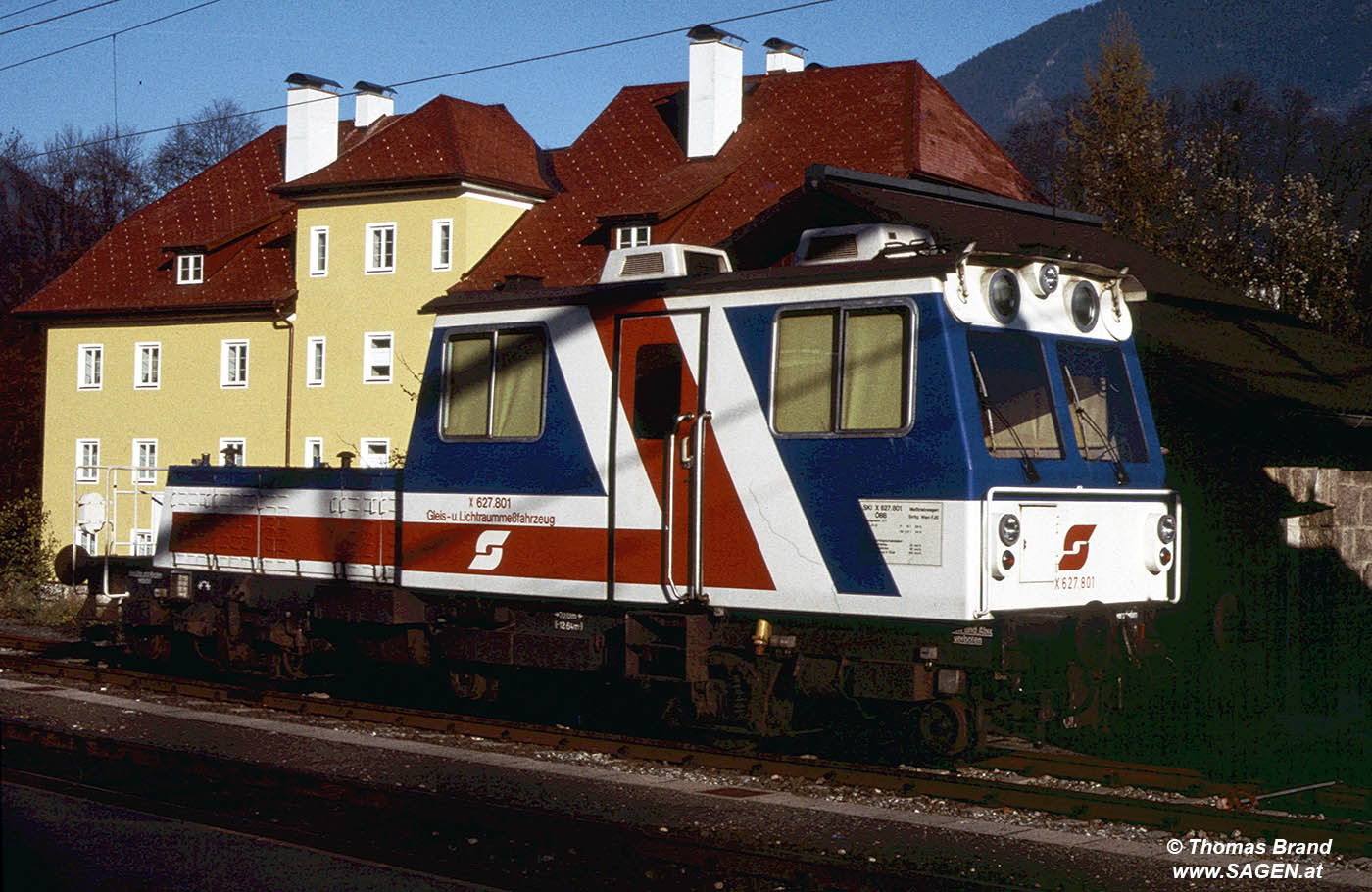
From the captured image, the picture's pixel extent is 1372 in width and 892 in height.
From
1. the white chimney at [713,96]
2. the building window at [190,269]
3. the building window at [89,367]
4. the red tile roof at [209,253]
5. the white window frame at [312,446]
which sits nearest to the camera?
the white chimney at [713,96]

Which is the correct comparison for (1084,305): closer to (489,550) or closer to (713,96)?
(489,550)

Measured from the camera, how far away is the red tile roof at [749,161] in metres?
36.7

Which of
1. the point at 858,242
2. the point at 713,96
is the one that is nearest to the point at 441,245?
the point at 713,96

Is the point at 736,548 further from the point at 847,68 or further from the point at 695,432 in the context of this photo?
the point at 847,68

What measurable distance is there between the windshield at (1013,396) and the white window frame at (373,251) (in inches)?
1297

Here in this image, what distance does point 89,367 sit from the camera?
157ft

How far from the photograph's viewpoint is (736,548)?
1151 cm

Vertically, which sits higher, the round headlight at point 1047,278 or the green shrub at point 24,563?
the round headlight at point 1047,278

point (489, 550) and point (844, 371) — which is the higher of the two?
point (844, 371)

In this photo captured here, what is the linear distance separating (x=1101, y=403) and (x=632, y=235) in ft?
89.0

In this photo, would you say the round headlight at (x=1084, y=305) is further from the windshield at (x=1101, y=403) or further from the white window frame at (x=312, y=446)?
the white window frame at (x=312, y=446)

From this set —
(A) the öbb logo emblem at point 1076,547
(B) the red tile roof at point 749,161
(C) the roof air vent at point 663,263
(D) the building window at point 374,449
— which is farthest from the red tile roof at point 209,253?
(A) the öbb logo emblem at point 1076,547

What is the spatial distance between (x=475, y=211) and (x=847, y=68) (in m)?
9.67

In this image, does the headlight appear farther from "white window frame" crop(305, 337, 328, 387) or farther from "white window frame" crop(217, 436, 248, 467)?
"white window frame" crop(217, 436, 248, 467)
